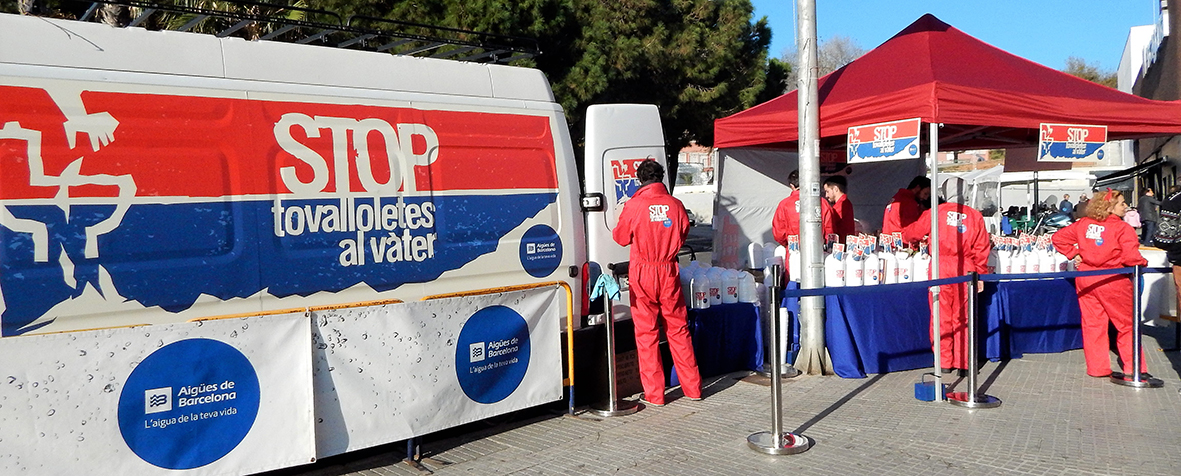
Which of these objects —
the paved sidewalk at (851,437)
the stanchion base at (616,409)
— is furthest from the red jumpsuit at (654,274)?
the paved sidewalk at (851,437)

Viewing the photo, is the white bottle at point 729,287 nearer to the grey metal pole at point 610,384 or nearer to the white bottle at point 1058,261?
the grey metal pole at point 610,384

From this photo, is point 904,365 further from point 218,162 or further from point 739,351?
point 218,162

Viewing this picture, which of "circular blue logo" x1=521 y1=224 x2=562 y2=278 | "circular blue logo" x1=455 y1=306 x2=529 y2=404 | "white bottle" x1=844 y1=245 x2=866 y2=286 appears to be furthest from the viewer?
"white bottle" x1=844 y1=245 x2=866 y2=286

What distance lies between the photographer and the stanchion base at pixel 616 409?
6.12 metres

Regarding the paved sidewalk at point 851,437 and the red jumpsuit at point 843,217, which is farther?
the red jumpsuit at point 843,217

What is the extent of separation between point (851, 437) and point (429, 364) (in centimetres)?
265

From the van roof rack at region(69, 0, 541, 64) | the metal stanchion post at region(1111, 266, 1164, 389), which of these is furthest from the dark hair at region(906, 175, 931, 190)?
the van roof rack at region(69, 0, 541, 64)

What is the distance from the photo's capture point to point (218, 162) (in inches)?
182

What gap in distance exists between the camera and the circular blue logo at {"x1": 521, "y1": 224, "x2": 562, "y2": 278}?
5.94 metres

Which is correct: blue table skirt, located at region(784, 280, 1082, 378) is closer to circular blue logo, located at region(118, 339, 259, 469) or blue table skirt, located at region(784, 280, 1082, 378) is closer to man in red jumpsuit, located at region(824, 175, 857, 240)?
man in red jumpsuit, located at region(824, 175, 857, 240)

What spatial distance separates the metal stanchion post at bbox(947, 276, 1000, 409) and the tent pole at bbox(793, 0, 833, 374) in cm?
117

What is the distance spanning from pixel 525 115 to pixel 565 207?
0.69 meters

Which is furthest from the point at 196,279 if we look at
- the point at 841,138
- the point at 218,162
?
the point at 841,138

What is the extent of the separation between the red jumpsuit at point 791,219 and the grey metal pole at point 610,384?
8.75ft
